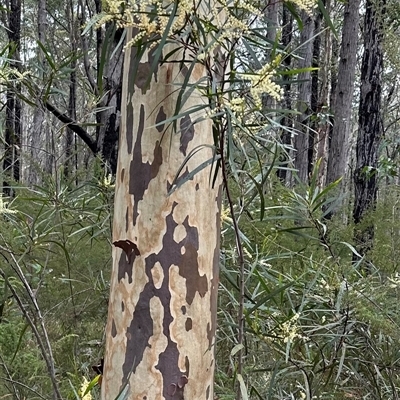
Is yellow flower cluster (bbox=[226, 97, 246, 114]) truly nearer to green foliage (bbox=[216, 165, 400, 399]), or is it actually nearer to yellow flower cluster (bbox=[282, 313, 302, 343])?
green foliage (bbox=[216, 165, 400, 399])

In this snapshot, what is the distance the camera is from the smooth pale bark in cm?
120

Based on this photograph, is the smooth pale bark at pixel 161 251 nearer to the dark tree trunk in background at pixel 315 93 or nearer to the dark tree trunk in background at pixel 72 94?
the dark tree trunk in background at pixel 72 94

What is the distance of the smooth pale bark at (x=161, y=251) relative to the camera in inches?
47.1

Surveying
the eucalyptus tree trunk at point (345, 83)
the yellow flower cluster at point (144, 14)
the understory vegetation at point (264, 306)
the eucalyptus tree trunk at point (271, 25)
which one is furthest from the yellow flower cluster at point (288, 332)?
the eucalyptus tree trunk at point (345, 83)

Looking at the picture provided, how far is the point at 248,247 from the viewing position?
6.64 ft

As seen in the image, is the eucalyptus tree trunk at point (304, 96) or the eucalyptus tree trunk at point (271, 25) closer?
the eucalyptus tree trunk at point (271, 25)

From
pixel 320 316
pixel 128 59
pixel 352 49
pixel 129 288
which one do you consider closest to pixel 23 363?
pixel 129 288

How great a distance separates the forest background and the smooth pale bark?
0.07 metres

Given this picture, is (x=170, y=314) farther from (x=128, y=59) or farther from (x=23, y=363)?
(x=23, y=363)

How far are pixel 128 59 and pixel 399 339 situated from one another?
119cm

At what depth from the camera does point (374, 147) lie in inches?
203

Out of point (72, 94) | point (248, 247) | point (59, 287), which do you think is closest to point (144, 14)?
point (248, 247)

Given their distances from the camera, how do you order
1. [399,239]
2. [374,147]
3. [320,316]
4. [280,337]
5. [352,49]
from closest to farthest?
[280,337] → [320,316] → [399,239] → [374,147] → [352,49]

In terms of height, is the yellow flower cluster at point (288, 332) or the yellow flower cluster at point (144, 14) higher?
the yellow flower cluster at point (144, 14)
